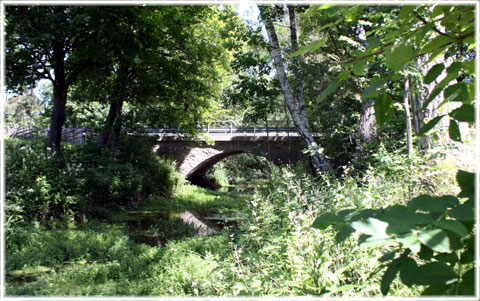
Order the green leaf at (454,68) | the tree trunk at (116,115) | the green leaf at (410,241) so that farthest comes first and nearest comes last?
the tree trunk at (116,115), the green leaf at (454,68), the green leaf at (410,241)

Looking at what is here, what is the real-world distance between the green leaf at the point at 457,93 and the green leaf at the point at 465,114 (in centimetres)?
5

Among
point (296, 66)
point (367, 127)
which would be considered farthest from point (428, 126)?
point (296, 66)

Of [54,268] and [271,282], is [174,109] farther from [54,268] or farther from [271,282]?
[271,282]

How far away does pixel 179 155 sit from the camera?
18.8 m

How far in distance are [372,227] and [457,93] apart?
1.73ft

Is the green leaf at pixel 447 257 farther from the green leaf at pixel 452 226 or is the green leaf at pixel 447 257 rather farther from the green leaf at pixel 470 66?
the green leaf at pixel 470 66

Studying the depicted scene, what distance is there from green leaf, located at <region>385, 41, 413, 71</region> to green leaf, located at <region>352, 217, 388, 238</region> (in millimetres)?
427

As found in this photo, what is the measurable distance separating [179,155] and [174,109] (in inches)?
213

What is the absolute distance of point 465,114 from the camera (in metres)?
0.95

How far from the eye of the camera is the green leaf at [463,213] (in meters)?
0.80

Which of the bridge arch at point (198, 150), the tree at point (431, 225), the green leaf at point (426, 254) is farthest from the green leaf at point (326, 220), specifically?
the bridge arch at point (198, 150)

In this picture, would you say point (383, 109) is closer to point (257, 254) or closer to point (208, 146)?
point (257, 254)

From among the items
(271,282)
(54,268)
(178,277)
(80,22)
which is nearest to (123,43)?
(80,22)

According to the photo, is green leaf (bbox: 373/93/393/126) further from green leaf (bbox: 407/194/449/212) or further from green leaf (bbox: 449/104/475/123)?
green leaf (bbox: 407/194/449/212)
